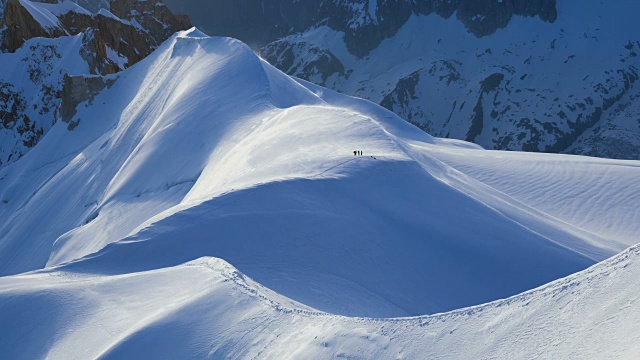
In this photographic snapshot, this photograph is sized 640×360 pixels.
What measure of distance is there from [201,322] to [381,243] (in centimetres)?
507

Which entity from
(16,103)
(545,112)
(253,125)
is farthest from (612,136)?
(253,125)

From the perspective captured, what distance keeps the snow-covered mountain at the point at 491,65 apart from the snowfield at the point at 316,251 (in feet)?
325

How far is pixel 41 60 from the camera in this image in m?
55.3

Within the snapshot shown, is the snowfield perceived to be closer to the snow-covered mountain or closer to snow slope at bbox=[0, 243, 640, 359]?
snow slope at bbox=[0, 243, 640, 359]

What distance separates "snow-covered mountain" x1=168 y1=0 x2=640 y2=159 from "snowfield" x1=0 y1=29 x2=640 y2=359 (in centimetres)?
9918

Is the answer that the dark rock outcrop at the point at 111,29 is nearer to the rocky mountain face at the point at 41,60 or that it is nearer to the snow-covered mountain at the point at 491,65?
the rocky mountain face at the point at 41,60

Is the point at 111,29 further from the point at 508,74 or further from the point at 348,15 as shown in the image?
the point at 348,15

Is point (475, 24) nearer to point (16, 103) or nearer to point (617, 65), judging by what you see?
point (617, 65)

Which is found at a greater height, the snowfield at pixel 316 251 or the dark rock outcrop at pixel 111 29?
the dark rock outcrop at pixel 111 29

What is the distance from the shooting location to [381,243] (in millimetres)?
11211

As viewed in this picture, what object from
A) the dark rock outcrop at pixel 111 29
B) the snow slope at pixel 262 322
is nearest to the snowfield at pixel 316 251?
the snow slope at pixel 262 322

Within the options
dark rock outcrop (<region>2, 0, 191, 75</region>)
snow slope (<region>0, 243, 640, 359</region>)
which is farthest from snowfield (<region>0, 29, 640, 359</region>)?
dark rock outcrop (<region>2, 0, 191, 75</region>)

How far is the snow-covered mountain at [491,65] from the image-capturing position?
124 meters

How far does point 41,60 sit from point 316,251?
52.5m
